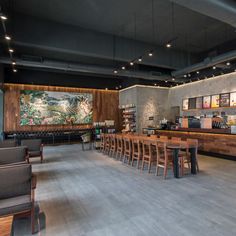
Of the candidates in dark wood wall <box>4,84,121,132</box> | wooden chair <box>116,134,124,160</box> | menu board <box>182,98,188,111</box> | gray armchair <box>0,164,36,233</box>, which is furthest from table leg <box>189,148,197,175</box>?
dark wood wall <box>4,84,121,132</box>

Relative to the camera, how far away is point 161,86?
1216 cm

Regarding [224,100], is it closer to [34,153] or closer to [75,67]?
[75,67]

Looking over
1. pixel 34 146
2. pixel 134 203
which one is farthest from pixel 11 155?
pixel 134 203

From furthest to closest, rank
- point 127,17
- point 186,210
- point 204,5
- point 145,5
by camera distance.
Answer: point 127,17 < point 145,5 < point 204,5 < point 186,210

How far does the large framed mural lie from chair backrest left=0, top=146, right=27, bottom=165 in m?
7.33

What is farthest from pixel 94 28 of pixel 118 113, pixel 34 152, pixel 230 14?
pixel 118 113

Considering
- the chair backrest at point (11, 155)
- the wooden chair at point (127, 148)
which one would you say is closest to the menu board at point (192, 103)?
the wooden chair at point (127, 148)

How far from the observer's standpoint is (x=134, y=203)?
328 cm

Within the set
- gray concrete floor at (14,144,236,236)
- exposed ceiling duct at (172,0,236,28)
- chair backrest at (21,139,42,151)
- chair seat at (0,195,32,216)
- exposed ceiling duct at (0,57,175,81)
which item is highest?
exposed ceiling duct at (0,57,175,81)

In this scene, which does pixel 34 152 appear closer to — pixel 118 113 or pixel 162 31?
pixel 162 31

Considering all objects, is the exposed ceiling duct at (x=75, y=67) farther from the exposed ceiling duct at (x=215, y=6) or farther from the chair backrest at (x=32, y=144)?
the exposed ceiling duct at (x=215, y=6)

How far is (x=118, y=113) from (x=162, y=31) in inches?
294

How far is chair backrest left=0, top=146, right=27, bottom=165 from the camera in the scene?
165 inches

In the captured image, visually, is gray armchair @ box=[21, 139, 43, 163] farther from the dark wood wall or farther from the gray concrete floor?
the dark wood wall
